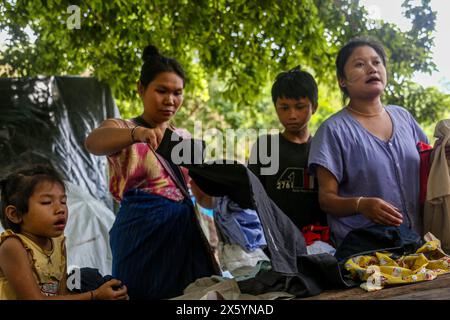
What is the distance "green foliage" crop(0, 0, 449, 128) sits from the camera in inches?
184

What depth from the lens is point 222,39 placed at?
512 cm

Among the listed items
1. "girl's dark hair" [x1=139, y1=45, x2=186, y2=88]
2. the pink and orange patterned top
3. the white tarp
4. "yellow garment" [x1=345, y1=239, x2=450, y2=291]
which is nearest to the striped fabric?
the pink and orange patterned top

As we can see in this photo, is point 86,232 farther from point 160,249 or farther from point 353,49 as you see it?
point 353,49

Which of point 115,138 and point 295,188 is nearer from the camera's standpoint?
point 115,138

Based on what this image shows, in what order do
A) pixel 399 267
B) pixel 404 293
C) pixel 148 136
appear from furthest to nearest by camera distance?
pixel 148 136
pixel 399 267
pixel 404 293

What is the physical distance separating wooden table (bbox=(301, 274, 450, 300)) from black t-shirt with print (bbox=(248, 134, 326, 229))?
0.62 meters

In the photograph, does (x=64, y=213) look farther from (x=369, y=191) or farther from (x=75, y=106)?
(x=75, y=106)

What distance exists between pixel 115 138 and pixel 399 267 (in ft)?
3.76

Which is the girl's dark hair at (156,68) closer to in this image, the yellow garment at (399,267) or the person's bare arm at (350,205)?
the person's bare arm at (350,205)

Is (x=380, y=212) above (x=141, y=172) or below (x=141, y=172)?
below

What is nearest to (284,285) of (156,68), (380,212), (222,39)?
(380,212)

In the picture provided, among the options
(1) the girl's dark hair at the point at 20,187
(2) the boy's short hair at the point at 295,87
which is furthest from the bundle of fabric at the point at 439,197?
(1) the girl's dark hair at the point at 20,187

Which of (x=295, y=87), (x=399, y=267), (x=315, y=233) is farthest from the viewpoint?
(x=295, y=87)
